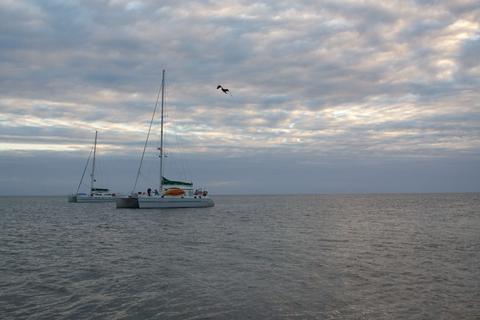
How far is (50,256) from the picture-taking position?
75.3ft

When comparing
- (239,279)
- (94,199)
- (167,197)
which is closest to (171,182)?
(167,197)

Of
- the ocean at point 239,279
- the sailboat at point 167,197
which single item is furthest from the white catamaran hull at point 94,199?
the ocean at point 239,279

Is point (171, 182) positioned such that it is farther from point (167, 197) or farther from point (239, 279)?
point (239, 279)

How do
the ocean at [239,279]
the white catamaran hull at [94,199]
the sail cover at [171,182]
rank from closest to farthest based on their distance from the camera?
the ocean at [239,279] → the sail cover at [171,182] → the white catamaran hull at [94,199]

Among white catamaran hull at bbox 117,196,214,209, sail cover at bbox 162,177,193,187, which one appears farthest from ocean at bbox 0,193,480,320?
sail cover at bbox 162,177,193,187

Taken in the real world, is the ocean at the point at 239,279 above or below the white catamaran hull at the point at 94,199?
below

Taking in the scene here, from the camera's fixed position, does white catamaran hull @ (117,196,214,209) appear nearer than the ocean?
No

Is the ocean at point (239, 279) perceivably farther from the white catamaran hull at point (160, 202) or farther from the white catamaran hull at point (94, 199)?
the white catamaran hull at point (94, 199)

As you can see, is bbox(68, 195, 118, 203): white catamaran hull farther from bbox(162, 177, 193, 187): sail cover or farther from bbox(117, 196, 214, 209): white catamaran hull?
bbox(162, 177, 193, 187): sail cover

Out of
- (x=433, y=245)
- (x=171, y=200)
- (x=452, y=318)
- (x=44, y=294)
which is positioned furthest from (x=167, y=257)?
(x=171, y=200)

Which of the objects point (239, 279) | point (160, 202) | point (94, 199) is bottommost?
point (239, 279)

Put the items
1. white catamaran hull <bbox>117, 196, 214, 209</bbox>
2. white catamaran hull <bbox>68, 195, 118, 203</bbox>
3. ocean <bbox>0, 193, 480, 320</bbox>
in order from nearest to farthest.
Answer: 1. ocean <bbox>0, 193, 480, 320</bbox>
2. white catamaran hull <bbox>117, 196, 214, 209</bbox>
3. white catamaran hull <bbox>68, 195, 118, 203</bbox>

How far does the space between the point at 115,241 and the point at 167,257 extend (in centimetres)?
877

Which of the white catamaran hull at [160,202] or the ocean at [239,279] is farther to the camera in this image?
the white catamaran hull at [160,202]
